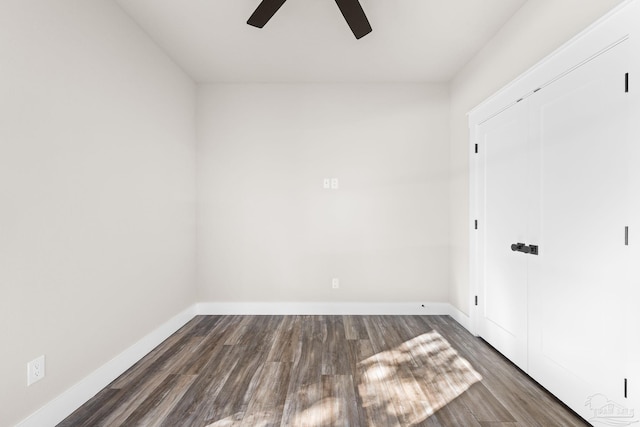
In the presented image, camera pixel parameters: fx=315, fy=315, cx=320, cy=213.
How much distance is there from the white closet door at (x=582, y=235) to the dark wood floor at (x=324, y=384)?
31 centimetres

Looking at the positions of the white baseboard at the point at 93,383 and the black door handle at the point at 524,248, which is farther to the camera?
the black door handle at the point at 524,248

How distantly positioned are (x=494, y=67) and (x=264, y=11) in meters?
1.96

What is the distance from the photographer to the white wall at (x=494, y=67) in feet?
6.12

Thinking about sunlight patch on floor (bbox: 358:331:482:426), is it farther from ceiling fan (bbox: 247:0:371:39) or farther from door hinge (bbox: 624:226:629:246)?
ceiling fan (bbox: 247:0:371:39)

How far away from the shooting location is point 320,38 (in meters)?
2.71

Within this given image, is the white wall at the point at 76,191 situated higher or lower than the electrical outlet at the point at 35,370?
higher

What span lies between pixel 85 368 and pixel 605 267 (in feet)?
9.97

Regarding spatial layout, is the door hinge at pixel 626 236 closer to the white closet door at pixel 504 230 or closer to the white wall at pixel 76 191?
the white closet door at pixel 504 230

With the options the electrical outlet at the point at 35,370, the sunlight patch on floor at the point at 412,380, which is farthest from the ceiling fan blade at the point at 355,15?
the electrical outlet at the point at 35,370

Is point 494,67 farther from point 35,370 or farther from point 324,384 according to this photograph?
point 35,370

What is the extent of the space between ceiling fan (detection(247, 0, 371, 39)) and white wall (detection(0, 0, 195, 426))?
3.54ft

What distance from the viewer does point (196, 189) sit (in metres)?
3.67

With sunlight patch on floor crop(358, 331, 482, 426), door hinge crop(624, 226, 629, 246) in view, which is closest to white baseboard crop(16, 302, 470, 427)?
sunlight patch on floor crop(358, 331, 482, 426)

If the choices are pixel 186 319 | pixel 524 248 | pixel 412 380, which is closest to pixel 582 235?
pixel 524 248
